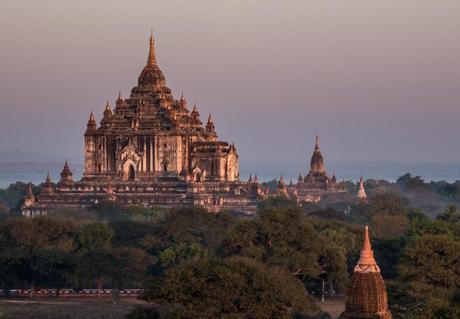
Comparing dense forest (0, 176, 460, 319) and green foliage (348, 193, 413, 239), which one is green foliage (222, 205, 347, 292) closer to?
dense forest (0, 176, 460, 319)

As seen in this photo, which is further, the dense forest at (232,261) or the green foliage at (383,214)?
the green foliage at (383,214)

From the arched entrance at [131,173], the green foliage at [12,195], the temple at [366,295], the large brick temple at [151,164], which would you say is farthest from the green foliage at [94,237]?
the green foliage at [12,195]

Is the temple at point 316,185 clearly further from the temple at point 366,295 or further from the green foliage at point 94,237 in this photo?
the temple at point 366,295

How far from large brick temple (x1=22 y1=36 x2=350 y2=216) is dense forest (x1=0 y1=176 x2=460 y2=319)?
896 inches

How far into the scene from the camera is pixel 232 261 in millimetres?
58500

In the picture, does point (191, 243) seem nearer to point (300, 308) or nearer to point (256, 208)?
point (300, 308)

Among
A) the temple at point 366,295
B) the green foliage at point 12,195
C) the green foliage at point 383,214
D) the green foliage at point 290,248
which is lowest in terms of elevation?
the temple at point 366,295

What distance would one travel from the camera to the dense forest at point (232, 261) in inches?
2223

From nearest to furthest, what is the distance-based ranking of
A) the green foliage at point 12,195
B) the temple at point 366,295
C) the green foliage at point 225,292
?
the temple at point 366,295, the green foliage at point 225,292, the green foliage at point 12,195

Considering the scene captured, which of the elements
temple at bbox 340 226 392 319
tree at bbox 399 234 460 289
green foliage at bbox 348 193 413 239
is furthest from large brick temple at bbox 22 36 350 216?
temple at bbox 340 226 392 319

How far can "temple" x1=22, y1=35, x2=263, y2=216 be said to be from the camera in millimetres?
124875

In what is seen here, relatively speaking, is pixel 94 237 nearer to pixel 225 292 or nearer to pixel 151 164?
pixel 225 292

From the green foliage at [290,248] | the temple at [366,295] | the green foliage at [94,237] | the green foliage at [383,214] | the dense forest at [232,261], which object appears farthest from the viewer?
the green foliage at [383,214]

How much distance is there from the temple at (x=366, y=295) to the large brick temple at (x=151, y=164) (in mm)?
69498
